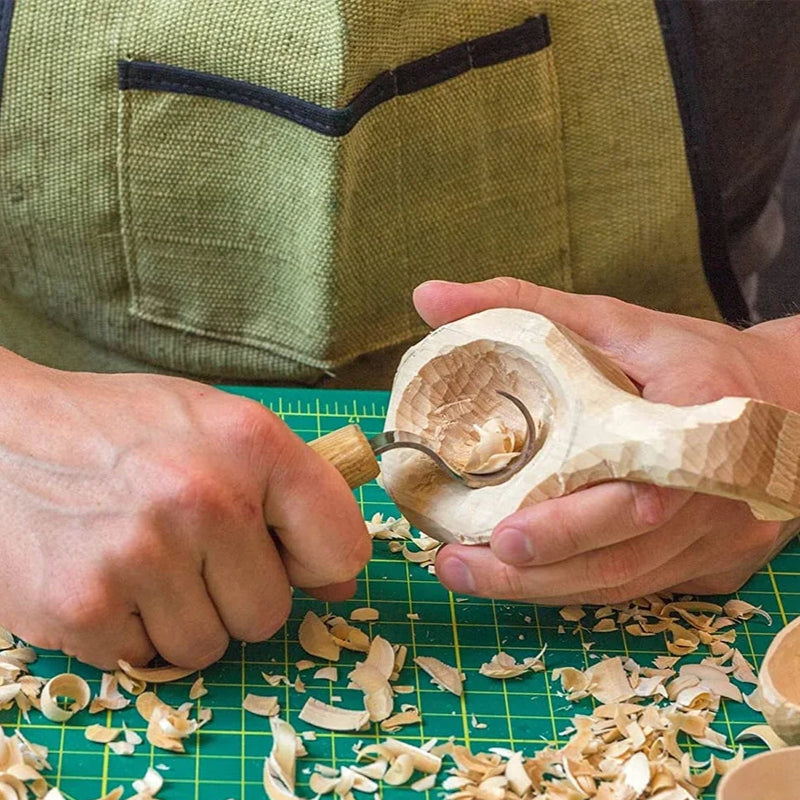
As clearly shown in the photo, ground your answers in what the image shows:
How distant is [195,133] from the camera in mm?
1224

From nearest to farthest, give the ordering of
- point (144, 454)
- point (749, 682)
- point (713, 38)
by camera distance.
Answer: point (144, 454)
point (749, 682)
point (713, 38)

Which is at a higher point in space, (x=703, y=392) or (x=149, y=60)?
(x=149, y=60)

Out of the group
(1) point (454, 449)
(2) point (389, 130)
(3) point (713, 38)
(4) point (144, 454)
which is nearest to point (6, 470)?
(4) point (144, 454)

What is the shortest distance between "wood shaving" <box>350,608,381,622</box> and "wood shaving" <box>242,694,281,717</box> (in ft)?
0.36

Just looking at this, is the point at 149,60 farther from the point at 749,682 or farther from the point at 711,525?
the point at 749,682

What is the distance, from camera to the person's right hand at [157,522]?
90 cm

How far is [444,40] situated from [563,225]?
24 cm

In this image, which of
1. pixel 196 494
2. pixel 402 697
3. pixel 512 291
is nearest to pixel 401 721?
pixel 402 697

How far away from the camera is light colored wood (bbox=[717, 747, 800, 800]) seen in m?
0.85

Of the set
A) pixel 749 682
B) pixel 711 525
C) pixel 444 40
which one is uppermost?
pixel 444 40

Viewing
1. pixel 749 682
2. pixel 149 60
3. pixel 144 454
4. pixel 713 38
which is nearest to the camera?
pixel 144 454

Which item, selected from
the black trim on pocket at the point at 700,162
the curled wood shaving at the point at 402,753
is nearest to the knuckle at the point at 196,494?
the curled wood shaving at the point at 402,753

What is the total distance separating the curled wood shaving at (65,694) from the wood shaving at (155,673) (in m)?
0.03

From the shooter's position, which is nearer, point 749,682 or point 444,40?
point 749,682
